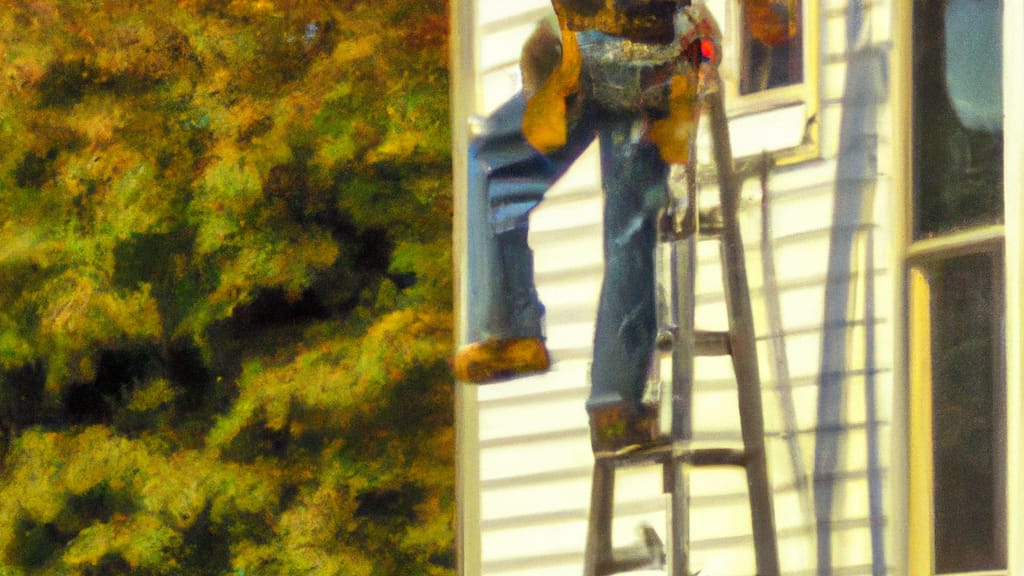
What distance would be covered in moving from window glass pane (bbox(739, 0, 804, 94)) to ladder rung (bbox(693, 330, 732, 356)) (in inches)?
21.5

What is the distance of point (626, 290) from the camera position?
3.03m

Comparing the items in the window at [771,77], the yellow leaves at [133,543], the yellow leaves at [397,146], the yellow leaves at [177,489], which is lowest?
the yellow leaves at [133,543]

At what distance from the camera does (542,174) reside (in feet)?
10.5

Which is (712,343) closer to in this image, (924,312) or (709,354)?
(709,354)

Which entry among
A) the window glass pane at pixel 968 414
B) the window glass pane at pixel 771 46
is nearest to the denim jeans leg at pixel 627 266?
the window glass pane at pixel 771 46

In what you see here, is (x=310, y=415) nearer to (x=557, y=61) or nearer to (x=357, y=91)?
(x=357, y=91)

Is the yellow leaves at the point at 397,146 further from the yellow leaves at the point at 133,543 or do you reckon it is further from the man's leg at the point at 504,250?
the man's leg at the point at 504,250

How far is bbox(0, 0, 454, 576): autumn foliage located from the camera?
655cm

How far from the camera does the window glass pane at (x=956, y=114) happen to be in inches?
98.6

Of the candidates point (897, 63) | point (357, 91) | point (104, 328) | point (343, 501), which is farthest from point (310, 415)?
point (897, 63)

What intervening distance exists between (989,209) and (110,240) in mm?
5011

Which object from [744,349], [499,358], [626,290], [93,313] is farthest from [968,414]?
[93,313]

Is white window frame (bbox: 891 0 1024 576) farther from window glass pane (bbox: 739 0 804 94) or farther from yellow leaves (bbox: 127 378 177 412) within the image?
yellow leaves (bbox: 127 378 177 412)

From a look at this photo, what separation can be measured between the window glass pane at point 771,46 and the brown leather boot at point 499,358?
729 mm
